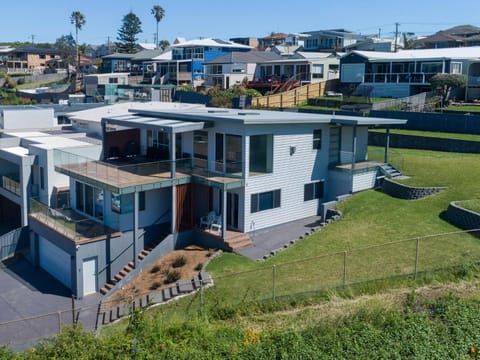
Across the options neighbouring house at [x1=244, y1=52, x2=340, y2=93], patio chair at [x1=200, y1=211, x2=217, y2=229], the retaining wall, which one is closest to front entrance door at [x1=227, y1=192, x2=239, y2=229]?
patio chair at [x1=200, y1=211, x2=217, y2=229]

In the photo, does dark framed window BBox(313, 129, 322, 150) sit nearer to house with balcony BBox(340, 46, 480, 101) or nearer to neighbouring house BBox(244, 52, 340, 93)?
house with balcony BBox(340, 46, 480, 101)

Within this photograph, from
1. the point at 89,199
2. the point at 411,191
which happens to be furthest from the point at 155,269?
the point at 411,191

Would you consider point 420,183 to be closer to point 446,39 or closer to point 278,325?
point 278,325

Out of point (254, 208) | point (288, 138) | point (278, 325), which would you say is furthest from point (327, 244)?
point (278, 325)

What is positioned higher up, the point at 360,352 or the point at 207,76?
the point at 207,76

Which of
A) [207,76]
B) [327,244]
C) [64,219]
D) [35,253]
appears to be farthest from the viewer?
[207,76]

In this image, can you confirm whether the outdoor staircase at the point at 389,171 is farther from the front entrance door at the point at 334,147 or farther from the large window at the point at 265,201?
the large window at the point at 265,201

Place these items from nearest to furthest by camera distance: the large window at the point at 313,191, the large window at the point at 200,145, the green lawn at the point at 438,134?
the large window at the point at 200,145, the large window at the point at 313,191, the green lawn at the point at 438,134

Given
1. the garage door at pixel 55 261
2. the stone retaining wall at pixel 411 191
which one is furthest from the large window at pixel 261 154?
the garage door at pixel 55 261
